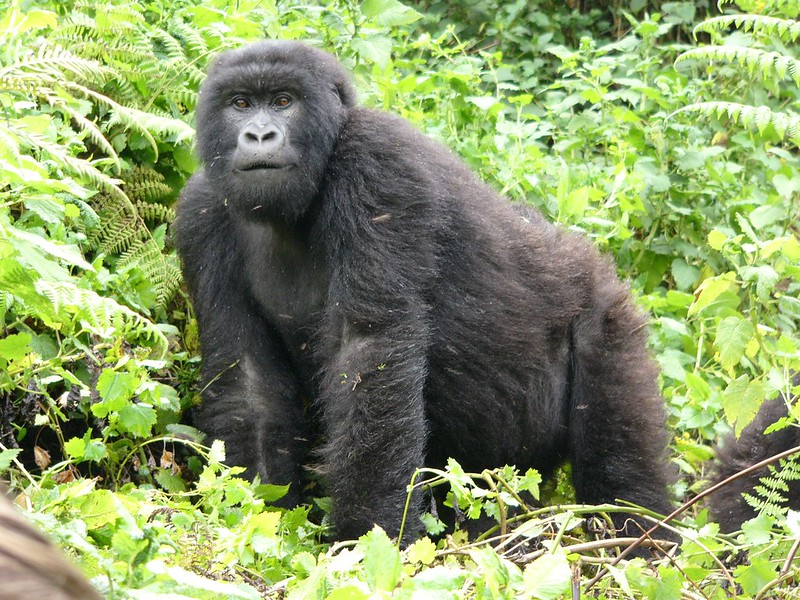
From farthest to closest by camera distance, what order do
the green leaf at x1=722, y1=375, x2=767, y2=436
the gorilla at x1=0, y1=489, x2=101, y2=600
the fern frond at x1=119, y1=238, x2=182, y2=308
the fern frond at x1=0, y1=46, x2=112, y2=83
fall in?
the fern frond at x1=119, y1=238, x2=182, y2=308 < the fern frond at x1=0, y1=46, x2=112, y2=83 < the green leaf at x1=722, y1=375, x2=767, y2=436 < the gorilla at x1=0, y1=489, x2=101, y2=600

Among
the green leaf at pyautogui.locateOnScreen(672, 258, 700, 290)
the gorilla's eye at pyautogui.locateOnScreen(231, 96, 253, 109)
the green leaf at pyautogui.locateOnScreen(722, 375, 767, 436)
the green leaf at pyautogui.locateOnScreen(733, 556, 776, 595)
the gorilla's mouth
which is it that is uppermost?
the gorilla's eye at pyautogui.locateOnScreen(231, 96, 253, 109)

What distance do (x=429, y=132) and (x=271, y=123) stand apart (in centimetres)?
192

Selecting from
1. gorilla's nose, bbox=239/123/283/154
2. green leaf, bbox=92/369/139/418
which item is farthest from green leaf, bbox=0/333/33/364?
gorilla's nose, bbox=239/123/283/154

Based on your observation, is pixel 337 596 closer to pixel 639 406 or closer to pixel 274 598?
pixel 274 598

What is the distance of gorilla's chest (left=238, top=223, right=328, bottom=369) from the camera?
4.57 meters

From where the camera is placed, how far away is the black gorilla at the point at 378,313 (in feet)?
13.8

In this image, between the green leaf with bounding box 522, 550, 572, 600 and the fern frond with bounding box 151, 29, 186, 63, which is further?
the fern frond with bounding box 151, 29, 186, 63

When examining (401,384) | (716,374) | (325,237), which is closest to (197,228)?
(325,237)

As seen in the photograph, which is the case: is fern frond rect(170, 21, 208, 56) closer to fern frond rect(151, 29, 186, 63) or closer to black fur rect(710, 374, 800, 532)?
fern frond rect(151, 29, 186, 63)

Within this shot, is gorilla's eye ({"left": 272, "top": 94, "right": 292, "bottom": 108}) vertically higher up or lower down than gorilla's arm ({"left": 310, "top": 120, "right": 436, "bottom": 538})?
higher up

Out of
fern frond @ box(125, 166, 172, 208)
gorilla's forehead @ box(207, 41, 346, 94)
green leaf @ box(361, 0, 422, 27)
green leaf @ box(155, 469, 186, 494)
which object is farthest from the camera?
green leaf @ box(361, 0, 422, 27)

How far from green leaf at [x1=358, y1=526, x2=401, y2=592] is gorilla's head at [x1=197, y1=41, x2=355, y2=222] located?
2.13 metres

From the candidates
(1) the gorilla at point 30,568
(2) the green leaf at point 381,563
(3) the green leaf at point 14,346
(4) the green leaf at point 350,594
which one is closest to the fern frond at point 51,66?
(3) the green leaf at point 14,346

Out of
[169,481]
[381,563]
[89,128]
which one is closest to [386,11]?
[89,128]
